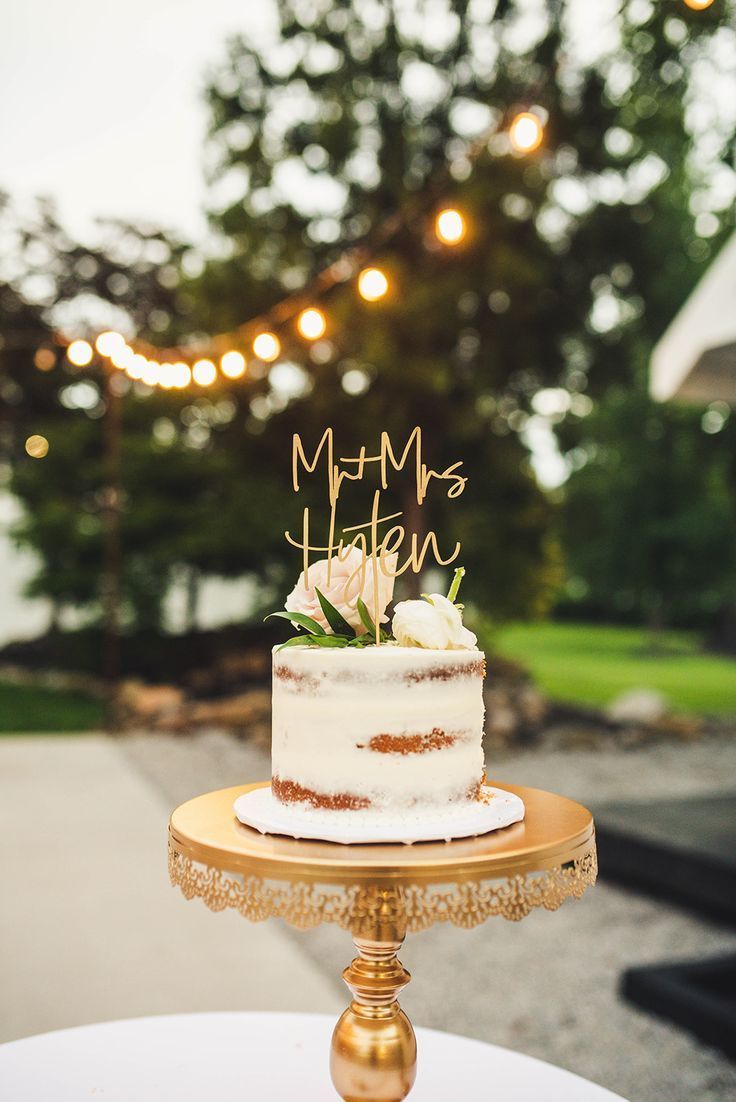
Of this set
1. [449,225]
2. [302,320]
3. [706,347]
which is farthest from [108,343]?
[706,347]

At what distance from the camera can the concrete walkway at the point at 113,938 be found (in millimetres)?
3746

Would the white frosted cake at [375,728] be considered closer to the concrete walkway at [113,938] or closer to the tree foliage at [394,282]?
the concrete walkway at [113,938]

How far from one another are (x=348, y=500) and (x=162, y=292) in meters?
3.01

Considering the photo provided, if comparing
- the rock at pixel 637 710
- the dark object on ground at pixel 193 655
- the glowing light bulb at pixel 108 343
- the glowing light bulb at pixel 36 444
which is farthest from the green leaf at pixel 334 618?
the glowing light bulb at pixel 36 444

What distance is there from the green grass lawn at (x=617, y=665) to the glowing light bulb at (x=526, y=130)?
12.1 m

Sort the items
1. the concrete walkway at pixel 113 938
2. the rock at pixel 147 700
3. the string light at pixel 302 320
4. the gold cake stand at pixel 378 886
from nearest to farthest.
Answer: the gold cake stand at pixel 378 886 < the concrete walkway at pixel 113 938 < the string light at pixel 302 320 < the rock at pixel 147 700

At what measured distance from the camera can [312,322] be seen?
5.47m

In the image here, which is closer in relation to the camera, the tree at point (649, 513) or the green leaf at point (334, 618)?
the green leaf at point (334, 618)

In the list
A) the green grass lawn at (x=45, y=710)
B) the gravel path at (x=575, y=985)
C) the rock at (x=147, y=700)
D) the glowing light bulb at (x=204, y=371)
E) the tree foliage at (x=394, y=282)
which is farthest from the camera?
the green grass lawn at (x=45, y=710)

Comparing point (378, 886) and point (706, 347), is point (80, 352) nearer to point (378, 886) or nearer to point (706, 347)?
point (706, 347)

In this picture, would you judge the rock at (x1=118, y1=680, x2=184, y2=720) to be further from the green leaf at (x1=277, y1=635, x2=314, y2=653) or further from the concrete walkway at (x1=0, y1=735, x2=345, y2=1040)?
the green leaf at (x1=277, y1=635, x2=314, y2=653)

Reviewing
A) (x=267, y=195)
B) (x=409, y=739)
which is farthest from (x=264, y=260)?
(x=409, y=739)

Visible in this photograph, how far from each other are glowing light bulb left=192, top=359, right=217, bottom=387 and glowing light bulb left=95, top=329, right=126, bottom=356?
1.64ft

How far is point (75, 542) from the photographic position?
1273 cm
